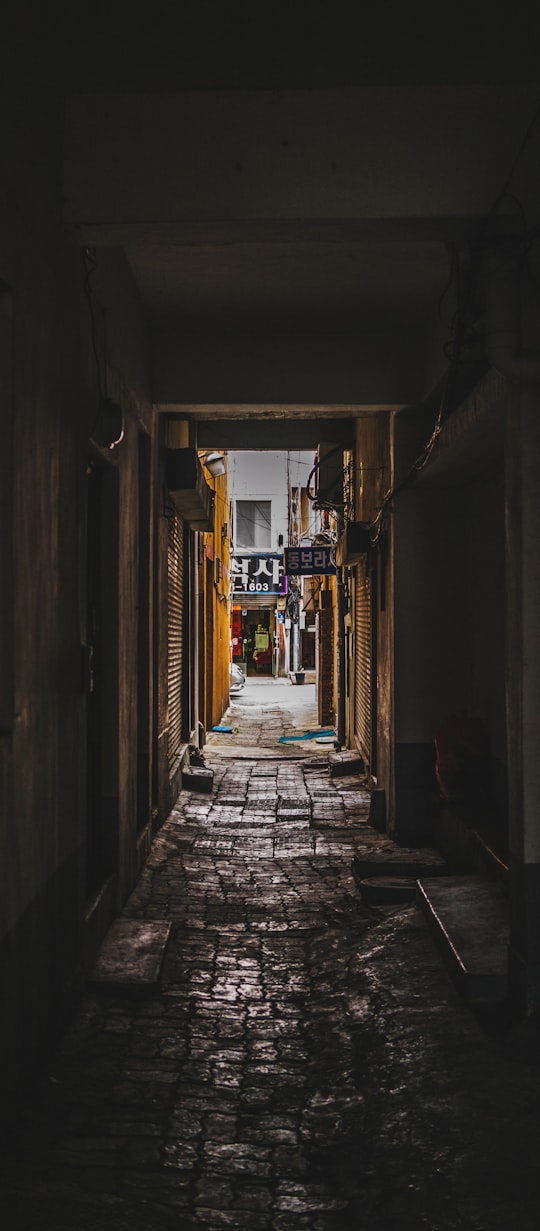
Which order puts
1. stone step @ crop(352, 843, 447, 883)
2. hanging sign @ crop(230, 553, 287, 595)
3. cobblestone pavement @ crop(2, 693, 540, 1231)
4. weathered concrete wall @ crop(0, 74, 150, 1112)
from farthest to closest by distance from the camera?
hanging sign @ crop(230, 553, 287, 595), stone step @ crop(352, 843, 447, 883), weathered concrete wall @ crop(0, 74, 150, 1112), cobblestone pavement @ crop(2, 693, 540, 1231)

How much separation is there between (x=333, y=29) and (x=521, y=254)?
53.6 inches

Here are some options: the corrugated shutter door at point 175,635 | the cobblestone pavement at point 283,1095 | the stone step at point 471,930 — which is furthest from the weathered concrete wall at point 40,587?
the corrugated shutter door at point 175,635

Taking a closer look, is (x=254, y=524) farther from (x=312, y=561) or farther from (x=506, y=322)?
(x=506, y=322)

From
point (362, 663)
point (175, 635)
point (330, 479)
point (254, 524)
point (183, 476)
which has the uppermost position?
point (254, 524)

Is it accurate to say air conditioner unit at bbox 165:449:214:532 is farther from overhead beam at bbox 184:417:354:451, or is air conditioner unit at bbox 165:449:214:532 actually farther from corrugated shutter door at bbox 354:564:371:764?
overhead beam at bbox 184:417:354:451

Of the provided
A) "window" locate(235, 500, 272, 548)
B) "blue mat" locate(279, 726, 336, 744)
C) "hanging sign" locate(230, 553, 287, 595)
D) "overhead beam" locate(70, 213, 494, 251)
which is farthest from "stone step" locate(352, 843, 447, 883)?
"window" locate(235, 500, 272, 548)

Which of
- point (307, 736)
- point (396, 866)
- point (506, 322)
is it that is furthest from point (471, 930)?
point (307, 736)

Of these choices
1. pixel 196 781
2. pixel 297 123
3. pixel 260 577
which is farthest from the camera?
pixel 260 577

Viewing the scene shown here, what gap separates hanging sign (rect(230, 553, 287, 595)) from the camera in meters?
50.8

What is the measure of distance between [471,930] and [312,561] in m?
11.7

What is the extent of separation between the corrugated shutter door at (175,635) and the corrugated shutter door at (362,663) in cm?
240

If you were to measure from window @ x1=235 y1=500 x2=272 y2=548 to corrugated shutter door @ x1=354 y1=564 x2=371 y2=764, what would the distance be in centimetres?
4879

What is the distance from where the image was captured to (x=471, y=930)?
5184mm

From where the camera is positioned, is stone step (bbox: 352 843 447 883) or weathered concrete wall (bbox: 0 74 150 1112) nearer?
weathered concrete wall (bbox: 0 74 150 1112)
